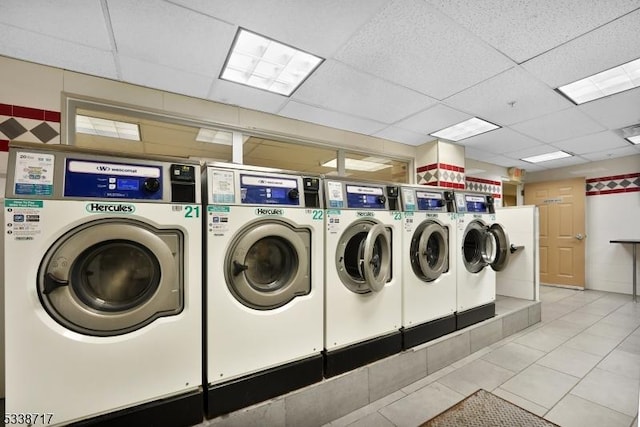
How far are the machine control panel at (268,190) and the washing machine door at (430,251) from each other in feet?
3.82

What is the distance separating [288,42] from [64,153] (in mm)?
1670

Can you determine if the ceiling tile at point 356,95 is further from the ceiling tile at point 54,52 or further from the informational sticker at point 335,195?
the ceiling tile at point 54,52

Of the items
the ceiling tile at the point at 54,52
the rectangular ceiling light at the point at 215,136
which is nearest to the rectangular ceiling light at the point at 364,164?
the rectangular ceiling light at the point at 215,136

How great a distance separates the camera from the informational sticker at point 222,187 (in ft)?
5.00

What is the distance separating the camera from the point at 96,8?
71.1 inches

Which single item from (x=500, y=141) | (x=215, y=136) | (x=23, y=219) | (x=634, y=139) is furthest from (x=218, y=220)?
(x=634, y=139)

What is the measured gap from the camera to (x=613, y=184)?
5785mm

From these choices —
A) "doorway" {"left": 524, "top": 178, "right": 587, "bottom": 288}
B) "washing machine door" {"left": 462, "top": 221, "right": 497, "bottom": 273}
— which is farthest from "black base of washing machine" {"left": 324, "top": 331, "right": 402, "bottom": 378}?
"doorway" {"left": 524, "top": 178, "right": 587, "bottom": 288}

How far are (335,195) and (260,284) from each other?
0.76m

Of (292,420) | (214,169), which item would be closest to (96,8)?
(214,169)

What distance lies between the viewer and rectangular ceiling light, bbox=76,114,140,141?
2.94 meters

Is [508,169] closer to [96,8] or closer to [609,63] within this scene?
[609,63]

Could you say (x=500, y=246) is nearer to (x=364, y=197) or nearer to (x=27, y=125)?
(x=364, y=197)

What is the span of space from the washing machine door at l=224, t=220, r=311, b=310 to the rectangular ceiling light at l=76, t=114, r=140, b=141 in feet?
8.14
